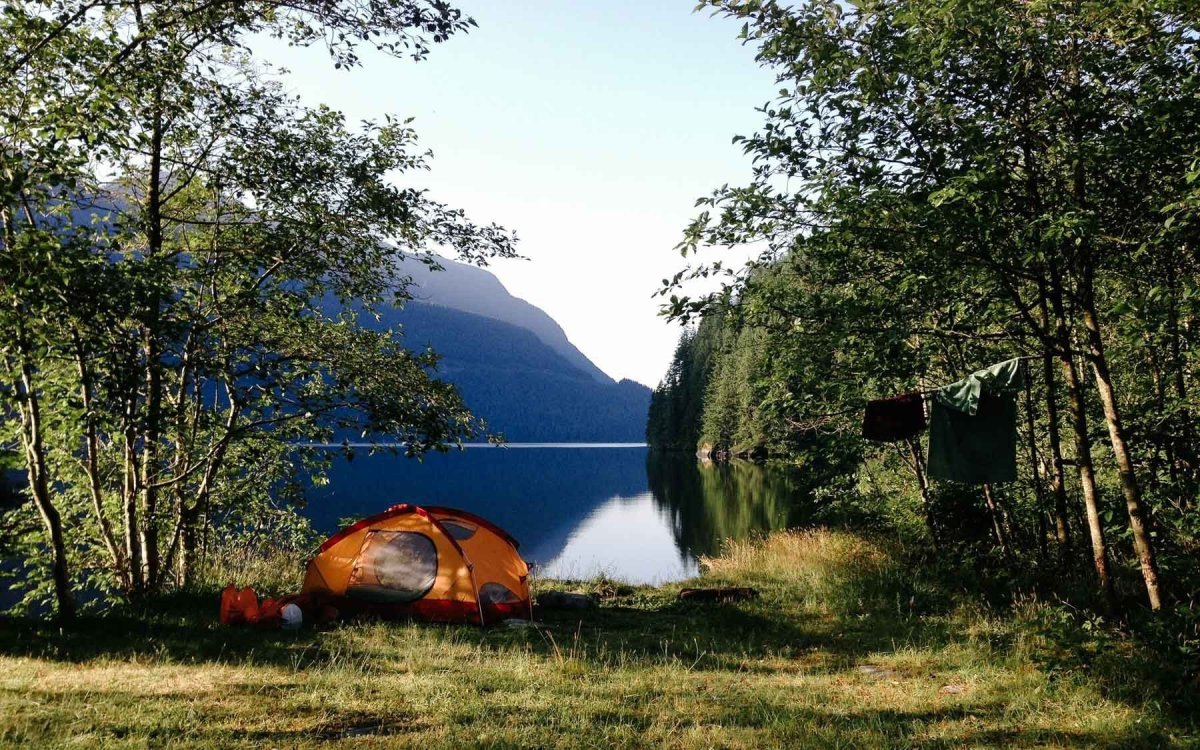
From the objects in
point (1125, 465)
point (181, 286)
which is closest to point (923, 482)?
point (1125, 465)

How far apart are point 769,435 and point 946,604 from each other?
56.8 meters

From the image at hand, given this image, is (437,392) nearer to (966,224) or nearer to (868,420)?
(868,420)

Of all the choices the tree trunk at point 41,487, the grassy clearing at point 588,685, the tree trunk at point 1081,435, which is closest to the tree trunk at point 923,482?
the grassy clearing at point 588,685

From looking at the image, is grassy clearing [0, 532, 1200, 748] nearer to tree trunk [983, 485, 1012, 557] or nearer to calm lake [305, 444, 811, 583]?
tree trunk [983, 485, 1012, 557]

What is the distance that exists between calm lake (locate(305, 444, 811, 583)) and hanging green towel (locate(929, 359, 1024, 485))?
10.2m

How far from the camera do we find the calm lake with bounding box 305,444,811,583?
2939 cm

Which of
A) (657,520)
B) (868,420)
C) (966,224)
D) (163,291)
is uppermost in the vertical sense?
(966,224)

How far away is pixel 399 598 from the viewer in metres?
11.5

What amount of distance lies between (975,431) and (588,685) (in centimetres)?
523

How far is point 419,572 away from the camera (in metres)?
11.7

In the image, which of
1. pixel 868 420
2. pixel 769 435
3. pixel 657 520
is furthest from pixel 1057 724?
pixel 769 435

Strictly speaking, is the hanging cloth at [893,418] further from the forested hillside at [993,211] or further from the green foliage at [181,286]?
the green foliage at [181,286]

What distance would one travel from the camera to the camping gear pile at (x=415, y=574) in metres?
11.4

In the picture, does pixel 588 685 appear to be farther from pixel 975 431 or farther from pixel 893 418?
pixel 975 431
